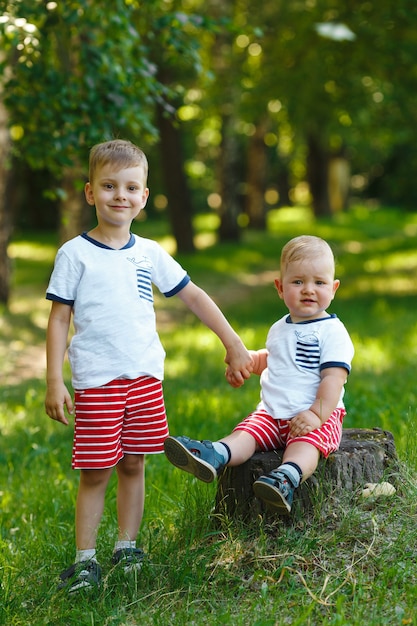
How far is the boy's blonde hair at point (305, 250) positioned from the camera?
3891 millimetres

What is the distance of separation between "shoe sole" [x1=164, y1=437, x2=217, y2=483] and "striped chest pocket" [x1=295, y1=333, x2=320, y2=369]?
0.64 meters

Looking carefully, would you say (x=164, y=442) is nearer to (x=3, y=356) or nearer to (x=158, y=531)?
(x=158, y=531)

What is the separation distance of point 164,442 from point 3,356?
274 inches

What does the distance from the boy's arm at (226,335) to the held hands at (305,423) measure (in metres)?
0.38

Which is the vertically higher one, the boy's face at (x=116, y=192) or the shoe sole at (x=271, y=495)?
the boy's face at (x=116, y=192)

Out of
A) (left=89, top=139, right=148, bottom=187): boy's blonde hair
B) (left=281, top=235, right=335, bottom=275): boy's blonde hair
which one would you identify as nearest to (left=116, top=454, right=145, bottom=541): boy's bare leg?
(left=281, top=235, right=335, bottom=275): boy's blonde hair

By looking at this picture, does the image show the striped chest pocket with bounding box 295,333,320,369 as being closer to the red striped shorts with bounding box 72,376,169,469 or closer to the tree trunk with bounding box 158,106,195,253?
the red striped shorts with bounding box 72,376,169,469

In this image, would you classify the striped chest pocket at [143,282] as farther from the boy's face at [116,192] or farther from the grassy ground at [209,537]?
the grassy ground at [209,537]

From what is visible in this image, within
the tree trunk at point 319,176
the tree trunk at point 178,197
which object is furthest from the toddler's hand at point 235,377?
the tree trunk at point 319,176

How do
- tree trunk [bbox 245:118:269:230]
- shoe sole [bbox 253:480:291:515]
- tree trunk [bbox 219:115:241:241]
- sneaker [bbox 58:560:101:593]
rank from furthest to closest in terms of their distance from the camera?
tree trunk [bbox 245:118:269:230], tree trunk [bbox 219:115:241:241], sneaker [bbox 58:560:101:593], shoe sole [bbox 253:480:291:515]

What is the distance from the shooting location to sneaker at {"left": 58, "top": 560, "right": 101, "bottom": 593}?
3676mm

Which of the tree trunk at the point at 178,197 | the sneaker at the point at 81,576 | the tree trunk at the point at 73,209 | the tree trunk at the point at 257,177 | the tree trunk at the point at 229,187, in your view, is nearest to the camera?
the sneaker at the point at 81,576

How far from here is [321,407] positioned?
372 cm

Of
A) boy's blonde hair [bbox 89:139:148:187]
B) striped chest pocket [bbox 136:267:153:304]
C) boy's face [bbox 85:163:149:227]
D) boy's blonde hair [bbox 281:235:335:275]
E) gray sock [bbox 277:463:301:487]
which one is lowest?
gray sock [bbox 277:463:301:487]
